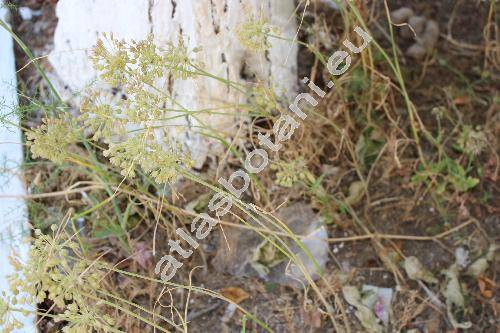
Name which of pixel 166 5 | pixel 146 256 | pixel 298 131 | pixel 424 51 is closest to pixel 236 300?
pixel 146 256

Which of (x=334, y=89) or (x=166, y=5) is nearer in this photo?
(x=166, y=5)

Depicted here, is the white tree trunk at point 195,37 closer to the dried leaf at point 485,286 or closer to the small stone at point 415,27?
the small stone at point 415,27

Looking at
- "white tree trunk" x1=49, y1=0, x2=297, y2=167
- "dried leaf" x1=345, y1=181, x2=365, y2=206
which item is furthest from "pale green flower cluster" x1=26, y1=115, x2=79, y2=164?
"dried leaf" x1=345, y1=181, x2=365, y2=206

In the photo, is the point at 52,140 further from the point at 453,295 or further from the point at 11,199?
the point at 453,295

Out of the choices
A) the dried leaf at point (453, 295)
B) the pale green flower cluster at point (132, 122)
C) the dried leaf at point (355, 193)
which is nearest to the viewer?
the pale green flower cluster at point (132, 122)

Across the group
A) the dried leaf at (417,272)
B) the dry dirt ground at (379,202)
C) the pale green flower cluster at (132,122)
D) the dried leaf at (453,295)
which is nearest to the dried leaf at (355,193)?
the dry dirt ground at (379,202)

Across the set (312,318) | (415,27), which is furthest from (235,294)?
(415,27)

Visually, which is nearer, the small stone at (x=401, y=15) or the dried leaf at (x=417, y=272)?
the dried leaf at (x=417, y=272)

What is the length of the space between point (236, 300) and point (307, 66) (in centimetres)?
90

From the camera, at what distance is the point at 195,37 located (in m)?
2.00

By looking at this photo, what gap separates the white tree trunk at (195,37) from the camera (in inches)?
77.1

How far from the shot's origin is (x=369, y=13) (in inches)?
97.3

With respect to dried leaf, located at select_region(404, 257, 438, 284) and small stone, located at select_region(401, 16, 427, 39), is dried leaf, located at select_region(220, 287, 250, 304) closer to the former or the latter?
dried leaf, located at select_region(404, 257, 438, 284)

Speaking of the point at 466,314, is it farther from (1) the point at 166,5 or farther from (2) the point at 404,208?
(1) the point at 166,5
